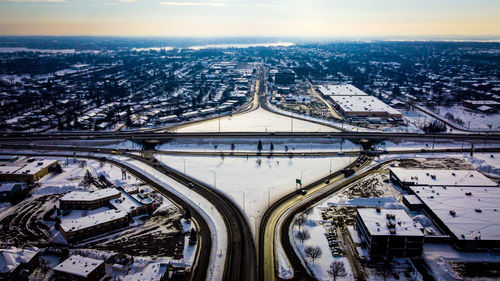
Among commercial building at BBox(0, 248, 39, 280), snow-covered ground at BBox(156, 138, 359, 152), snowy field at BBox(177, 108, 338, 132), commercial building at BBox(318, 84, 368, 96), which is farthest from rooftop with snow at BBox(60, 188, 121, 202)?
commercial building at BBox(318, 84, 368, 96)

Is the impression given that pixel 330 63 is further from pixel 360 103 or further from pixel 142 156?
pixel 142 156

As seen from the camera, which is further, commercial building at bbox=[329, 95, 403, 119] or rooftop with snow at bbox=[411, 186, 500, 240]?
commercial building at bbox=[329, 95, 403, 119]

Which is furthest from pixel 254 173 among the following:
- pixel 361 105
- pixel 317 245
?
pixel 361 105

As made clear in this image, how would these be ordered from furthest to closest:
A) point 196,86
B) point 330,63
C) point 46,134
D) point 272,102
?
1. point 330,63
2. point 196,86
3. point 272,102
4. point 46,134

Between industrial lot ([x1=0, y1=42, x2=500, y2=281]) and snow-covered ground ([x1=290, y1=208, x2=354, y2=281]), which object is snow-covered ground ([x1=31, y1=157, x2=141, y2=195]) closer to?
industrial lot ([x1=0, y1=42, x2=500, y2=281])

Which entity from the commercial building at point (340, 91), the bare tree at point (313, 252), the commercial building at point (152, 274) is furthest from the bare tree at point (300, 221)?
the commercial building at point (340, 91)

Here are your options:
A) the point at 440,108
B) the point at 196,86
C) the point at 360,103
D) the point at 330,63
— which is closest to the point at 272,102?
the point at 360,103
